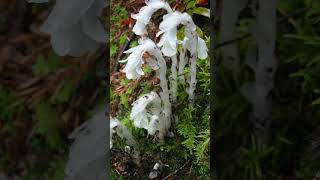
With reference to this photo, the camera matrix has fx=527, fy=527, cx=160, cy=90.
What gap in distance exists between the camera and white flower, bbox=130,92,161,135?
1.08 m

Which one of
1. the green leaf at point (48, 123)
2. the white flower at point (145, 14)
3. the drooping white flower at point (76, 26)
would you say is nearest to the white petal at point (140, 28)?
the white flower at point (145, 14)

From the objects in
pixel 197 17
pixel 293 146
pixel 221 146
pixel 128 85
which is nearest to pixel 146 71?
pixel 128 85

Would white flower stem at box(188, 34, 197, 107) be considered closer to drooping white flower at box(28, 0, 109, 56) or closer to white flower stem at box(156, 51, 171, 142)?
white flower stem at box(156, 51, 171, 142)

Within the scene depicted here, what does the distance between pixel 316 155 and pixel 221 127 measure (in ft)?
0.73

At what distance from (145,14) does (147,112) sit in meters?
0.21

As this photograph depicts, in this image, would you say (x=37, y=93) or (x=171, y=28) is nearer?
(x=171, y=28)

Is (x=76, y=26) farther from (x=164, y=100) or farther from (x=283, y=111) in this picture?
(x=283, y=111)

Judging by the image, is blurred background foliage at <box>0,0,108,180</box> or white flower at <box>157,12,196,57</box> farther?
blurred background foliage at <box>0,0,108,180</box>

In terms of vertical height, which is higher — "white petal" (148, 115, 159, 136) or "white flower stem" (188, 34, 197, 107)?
"white flower stem" (188, 34, 197, 107)

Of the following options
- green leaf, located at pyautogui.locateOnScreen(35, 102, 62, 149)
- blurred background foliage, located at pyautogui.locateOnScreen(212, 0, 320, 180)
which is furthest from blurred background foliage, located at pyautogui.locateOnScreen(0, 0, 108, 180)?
blurred background foliage, located at pyautogui.locateOnScreen(212, 0, 320, 180)

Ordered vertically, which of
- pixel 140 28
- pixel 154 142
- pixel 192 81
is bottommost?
pixel 154 142

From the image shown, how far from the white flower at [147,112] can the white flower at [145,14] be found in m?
0.13

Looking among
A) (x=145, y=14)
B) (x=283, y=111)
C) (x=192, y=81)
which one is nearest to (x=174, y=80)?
(x=192, y=81)

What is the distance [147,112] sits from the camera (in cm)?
111
